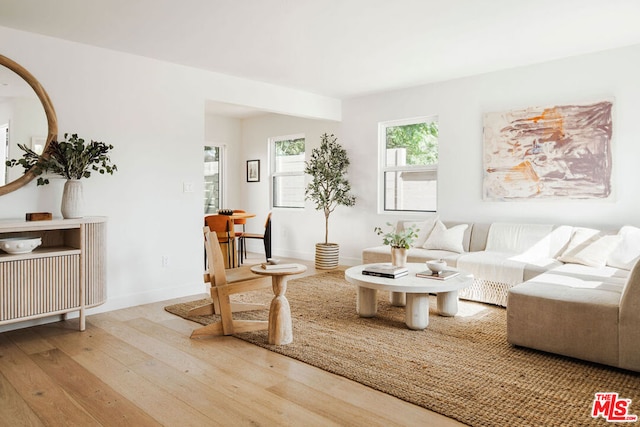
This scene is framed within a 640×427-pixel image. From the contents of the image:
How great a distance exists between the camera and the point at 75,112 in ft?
12.7

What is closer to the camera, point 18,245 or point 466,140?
point 18,245

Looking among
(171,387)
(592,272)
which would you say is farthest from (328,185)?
(171,387)

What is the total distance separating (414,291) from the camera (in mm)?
3230

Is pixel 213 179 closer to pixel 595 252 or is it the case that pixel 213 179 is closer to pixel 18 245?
pixel 18 245

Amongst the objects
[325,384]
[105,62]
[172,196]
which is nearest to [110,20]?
A: [105,62]

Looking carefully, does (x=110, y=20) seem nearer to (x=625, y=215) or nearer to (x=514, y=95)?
(x=514, y=95)

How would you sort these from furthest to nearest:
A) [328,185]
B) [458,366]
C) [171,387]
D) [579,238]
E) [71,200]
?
[328,185] < [579,238] < [71,200] < [458,366] < [171,387]

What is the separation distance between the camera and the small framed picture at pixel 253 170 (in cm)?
790

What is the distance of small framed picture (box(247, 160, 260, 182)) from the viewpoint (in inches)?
311

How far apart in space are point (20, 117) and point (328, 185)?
12.5 ft

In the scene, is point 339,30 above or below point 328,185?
above

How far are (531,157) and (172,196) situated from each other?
153 inches

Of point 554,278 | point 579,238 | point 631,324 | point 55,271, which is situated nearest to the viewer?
point 631,324

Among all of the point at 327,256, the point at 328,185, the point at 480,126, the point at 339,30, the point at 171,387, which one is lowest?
the point at 171,387
